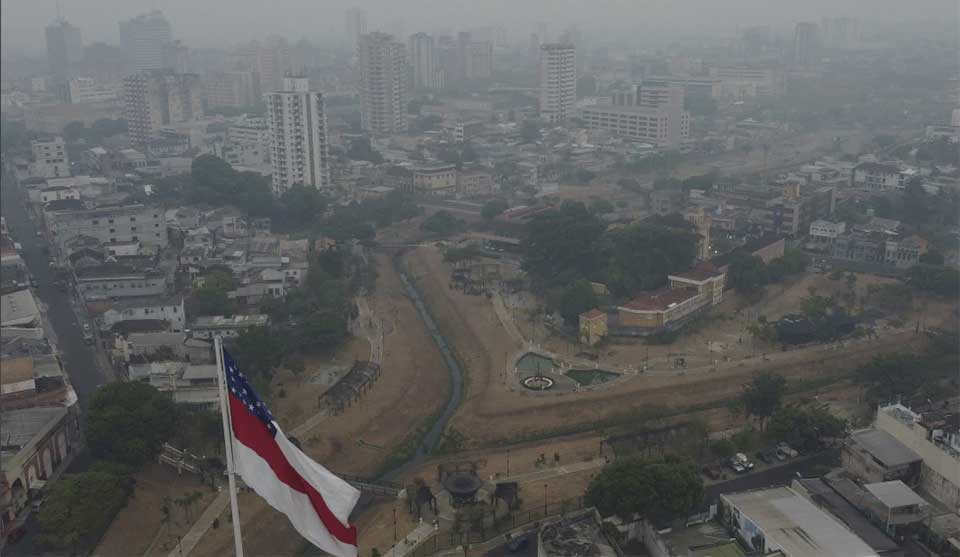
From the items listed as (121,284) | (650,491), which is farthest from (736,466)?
(121,284)

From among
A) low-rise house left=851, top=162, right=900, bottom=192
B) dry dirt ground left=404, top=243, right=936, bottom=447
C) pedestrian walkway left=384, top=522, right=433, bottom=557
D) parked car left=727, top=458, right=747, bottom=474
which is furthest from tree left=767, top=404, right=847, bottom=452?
low-rise house left=851, top=162, right=900, bottom=192

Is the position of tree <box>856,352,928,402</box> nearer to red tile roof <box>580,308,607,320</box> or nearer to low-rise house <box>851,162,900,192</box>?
red tile roof <box>580,308,607,320</box>

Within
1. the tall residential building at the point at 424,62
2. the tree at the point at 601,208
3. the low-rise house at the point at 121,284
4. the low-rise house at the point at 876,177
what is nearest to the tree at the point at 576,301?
the tree at the point at 601,208

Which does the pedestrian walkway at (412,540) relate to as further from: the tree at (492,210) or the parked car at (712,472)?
the tree at (492,210)

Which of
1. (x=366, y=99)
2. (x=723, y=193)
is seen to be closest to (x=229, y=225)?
(x=723, y=193)

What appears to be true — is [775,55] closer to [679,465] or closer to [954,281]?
[954,281]
